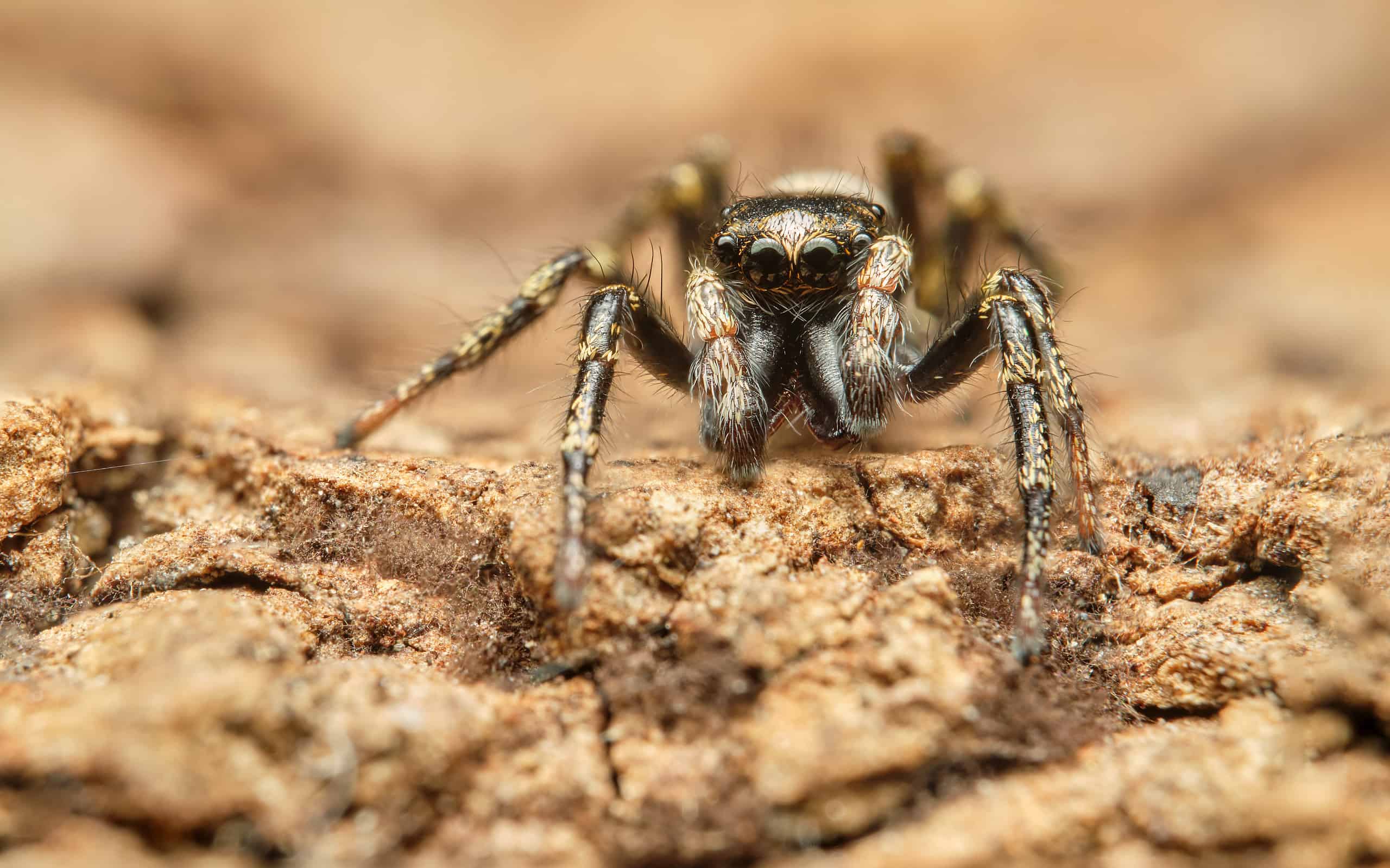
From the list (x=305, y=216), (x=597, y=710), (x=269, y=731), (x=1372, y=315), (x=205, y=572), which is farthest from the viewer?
(x=305, y=216)

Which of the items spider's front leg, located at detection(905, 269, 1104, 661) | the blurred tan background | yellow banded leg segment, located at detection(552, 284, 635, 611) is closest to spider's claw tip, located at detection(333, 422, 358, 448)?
the blurred tan background

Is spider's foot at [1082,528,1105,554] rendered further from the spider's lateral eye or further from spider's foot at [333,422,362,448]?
spider's foot at [333,422,362,448]

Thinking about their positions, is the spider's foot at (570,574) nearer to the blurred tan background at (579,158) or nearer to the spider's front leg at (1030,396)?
the spider's front leg at (1030,396)

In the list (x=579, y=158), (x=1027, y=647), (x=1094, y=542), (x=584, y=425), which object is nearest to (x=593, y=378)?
(x=584, y=425)

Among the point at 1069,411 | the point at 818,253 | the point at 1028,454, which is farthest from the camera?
the point at 818,253

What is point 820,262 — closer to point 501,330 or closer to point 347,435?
point 501,330

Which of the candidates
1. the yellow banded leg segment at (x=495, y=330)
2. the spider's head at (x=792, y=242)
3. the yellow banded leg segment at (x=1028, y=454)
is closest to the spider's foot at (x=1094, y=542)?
the yellow banded leg segment at (x=1028, y=454)

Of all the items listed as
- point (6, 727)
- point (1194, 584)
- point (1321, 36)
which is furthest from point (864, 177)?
point (1321, 36)

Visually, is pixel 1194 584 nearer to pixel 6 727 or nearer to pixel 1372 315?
pixel 6 727
